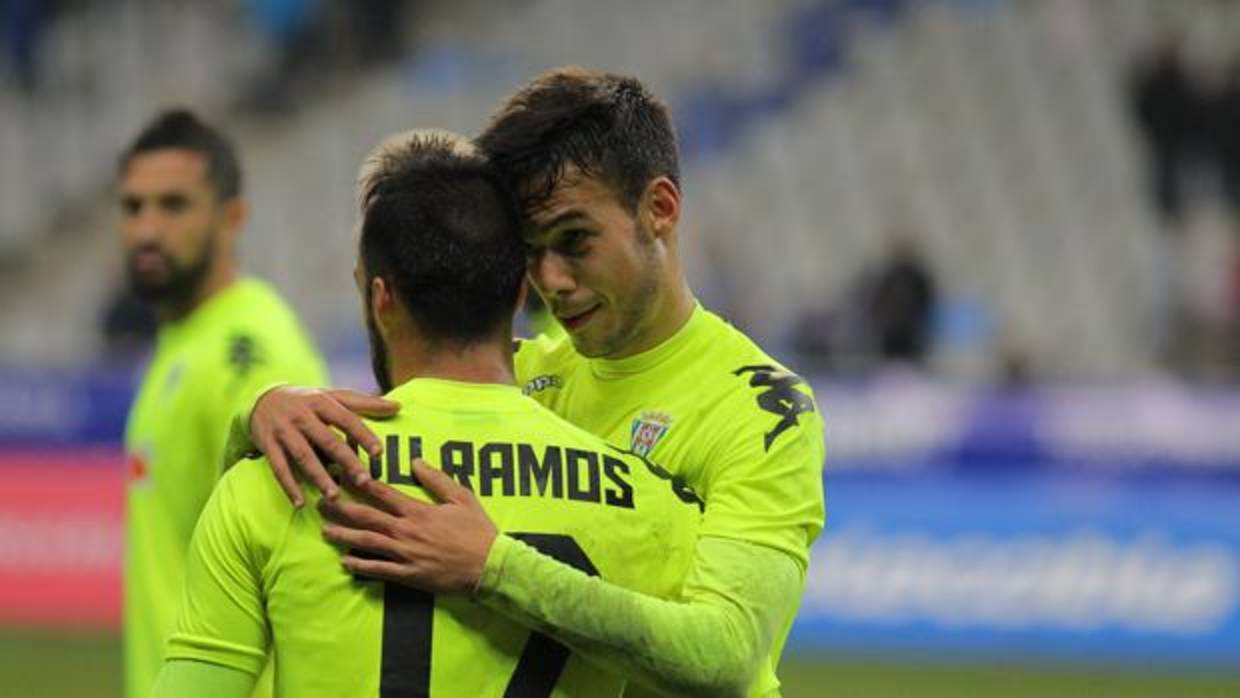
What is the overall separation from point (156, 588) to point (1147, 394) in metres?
8.90

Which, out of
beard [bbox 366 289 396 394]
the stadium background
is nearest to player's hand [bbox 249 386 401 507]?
beard [bbox 366 289 396 394]

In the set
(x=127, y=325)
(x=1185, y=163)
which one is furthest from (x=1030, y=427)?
(x=127, y=325)

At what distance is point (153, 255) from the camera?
6617 millimetres

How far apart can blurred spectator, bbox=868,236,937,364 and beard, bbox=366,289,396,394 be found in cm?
1195

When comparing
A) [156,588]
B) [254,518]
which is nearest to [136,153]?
[156,588]

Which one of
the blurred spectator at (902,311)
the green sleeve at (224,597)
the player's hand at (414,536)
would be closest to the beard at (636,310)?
the player's hand at (414,536)

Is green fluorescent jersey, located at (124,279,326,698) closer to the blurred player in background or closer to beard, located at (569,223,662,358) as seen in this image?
the blurred player in background

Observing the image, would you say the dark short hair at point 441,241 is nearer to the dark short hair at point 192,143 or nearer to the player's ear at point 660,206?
the player's ear at point 660,206

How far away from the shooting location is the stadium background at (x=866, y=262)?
1309cm

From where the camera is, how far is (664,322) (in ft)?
13.4

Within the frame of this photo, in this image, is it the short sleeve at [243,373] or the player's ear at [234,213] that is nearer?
the short sleeve at [243,373]

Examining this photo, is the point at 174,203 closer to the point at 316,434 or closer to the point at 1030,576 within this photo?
the point at 316,434

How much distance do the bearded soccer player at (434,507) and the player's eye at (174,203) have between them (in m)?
3.26

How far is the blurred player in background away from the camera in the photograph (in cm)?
336
